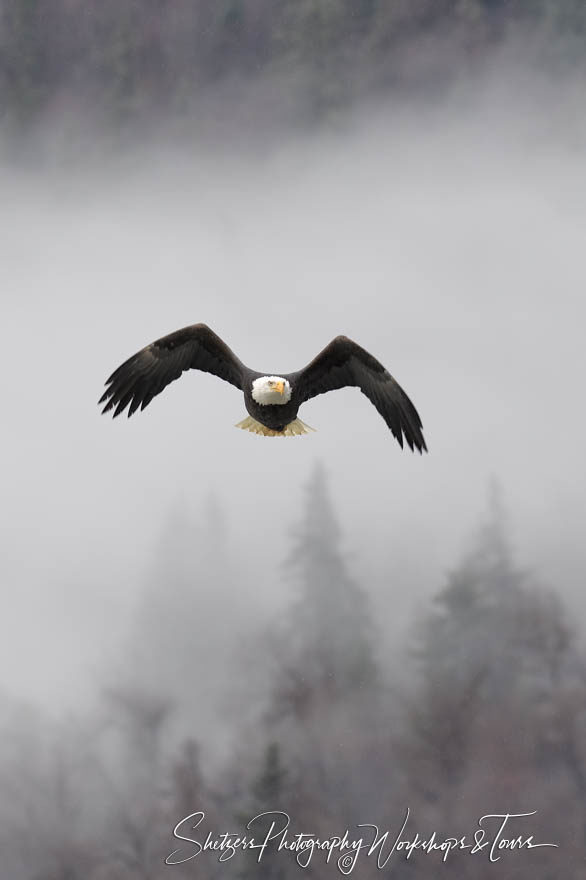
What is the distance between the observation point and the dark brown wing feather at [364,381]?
11570mm

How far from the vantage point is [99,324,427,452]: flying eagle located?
450 inches

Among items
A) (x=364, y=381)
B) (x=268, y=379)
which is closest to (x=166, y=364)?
Result: (x=268, y=379)

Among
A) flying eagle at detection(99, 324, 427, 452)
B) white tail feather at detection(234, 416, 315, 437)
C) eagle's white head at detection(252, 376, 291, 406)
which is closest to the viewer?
eagle's white head at detection(252, 376, 291, 406)

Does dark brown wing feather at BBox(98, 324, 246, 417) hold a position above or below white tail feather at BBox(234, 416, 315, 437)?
above

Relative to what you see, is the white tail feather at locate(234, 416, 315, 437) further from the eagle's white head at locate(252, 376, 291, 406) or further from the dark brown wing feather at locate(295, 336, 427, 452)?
the eagle's white head at locate(252, 376, 291, 406)

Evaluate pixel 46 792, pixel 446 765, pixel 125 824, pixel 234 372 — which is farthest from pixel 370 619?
pixel 234 372

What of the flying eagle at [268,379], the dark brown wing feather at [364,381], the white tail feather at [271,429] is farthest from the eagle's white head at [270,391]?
the white tail feather at [271,429]

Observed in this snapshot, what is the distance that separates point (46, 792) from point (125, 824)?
1400cm

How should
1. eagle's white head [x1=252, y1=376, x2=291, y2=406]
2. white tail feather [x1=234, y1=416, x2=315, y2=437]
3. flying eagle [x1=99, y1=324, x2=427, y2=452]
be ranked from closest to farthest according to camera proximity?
eagle's white head [x1=252, y1=376, x2=291, y2=406]
flying eagle [x1=99, y1=324, x2=427, y2=452]
white tail feather [x1=234, y1=416, x2=315, y2=437]

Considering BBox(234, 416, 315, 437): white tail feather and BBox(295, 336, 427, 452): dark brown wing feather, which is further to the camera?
BBox(234, 416, 315, 437): white tail feather

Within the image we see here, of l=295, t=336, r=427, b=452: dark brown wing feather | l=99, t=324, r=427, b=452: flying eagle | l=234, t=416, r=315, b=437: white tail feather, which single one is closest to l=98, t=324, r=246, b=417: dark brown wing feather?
l=99, t=324, r=427, b=452: flying eagle

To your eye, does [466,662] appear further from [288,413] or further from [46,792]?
[288,413]

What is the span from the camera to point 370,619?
300 ft

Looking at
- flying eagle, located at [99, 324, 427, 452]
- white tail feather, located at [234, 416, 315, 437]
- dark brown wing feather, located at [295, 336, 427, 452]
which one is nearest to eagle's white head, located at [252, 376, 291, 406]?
flying eagle, located at [99, 324, 427, 452]
